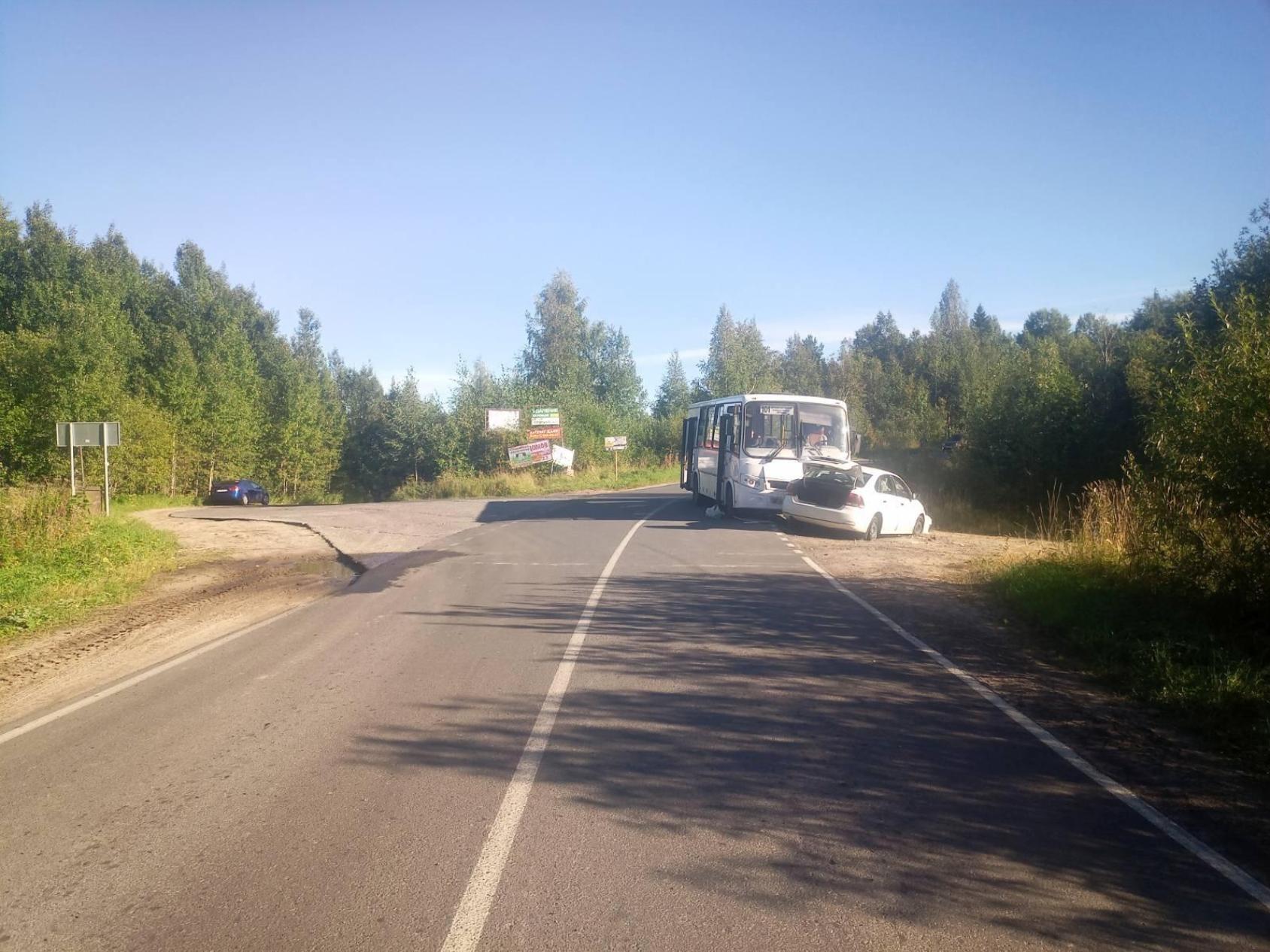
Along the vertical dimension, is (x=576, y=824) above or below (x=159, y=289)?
below

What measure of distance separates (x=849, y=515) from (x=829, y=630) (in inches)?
393

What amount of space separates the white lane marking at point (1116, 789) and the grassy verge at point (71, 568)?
10965mm

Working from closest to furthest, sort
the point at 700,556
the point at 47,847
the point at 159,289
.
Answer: the point at 47,847 < the point at 700,556 < the point at 159,289

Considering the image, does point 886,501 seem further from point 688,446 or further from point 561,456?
point 561,456

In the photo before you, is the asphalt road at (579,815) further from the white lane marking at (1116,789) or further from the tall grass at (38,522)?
the tall grass at (38,522)

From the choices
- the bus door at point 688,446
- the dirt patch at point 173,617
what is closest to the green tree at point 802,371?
the bus door at point 688,446

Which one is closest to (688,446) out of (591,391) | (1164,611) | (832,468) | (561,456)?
(832,468)

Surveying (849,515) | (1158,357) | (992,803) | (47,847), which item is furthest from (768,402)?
(47,847)

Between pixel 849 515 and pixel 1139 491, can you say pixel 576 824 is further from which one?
pixel 849 515

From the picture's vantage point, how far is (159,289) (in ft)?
221

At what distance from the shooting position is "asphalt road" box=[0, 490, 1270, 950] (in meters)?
3.94

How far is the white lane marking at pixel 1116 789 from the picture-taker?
4355 mm

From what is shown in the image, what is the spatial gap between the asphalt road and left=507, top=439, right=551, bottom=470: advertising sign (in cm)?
4097

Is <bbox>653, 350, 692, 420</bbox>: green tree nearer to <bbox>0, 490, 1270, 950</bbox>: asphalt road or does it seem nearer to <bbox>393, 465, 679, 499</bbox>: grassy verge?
<bbox>393, 465, 679, 499</bbox>: grassy verge
